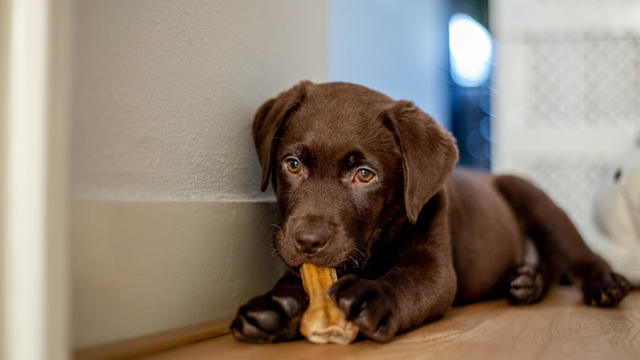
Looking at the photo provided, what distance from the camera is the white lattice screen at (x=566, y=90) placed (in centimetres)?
A: 521

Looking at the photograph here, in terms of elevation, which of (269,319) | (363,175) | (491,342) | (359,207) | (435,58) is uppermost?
(435,58)

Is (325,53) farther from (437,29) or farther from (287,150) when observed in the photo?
(437,29)

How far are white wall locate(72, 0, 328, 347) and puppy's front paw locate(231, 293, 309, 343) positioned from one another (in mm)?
258

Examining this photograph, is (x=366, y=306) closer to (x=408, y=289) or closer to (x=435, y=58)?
(x=408, y=289)

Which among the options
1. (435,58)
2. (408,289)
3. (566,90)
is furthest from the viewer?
(435,58)

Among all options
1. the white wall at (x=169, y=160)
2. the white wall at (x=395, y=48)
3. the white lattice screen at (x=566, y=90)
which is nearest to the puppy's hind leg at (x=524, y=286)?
the white wall at (x=169, y=160)

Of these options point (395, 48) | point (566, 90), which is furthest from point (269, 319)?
point (395, 48)

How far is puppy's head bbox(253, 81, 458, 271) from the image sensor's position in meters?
2.31

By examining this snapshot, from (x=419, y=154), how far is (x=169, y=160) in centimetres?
89

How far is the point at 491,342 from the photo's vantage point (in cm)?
222

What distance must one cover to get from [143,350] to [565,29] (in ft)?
14.5

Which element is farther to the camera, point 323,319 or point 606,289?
point 606,289

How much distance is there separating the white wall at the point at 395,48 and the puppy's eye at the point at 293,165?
1.68 meters

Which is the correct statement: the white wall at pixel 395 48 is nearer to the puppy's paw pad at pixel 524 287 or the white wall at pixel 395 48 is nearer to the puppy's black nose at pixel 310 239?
the puppy's paw pad at pixel 524 287
